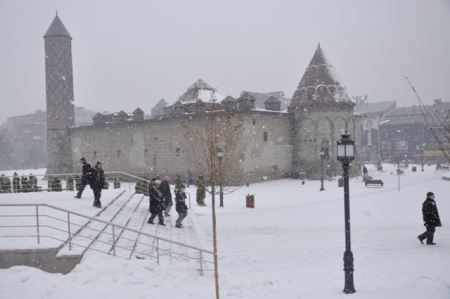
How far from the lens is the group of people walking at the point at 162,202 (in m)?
11.6

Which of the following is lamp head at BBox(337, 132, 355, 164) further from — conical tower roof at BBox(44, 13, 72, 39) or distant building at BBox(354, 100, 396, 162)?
distant building at BBox(354, 100, 396, 162)

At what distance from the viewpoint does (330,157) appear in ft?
108

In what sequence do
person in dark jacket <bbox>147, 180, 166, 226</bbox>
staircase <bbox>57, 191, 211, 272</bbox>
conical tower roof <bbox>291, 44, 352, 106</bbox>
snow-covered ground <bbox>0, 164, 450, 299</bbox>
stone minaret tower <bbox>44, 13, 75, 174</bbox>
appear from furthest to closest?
stone minaret tower <bbox>44, 13, 75, 174</bbox>
conical tower roof <bbox>291, 44, 352, 106</bbox>
person in dark jacket <bbox>147, 180, 166, 226</bbox>
staircase <bbox>57, 191, 211, 272</bbox>
snow-covered ground <bbox>0, 164, 450, 299</bbox>

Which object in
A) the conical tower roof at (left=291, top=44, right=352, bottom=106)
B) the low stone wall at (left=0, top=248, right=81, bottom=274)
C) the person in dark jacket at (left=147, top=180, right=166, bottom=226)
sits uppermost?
the conical tower roof at (left=291, top=44, right=352, bottom=106)

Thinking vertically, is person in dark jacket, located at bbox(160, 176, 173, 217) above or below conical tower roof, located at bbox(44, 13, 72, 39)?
below

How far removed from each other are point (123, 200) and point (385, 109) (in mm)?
69209

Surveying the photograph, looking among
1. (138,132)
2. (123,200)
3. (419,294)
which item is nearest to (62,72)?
(138,132)

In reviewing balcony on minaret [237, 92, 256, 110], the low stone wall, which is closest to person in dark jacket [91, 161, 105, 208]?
the low stone wall

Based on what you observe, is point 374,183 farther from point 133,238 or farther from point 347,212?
point 133,238

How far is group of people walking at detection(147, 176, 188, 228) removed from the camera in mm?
11617

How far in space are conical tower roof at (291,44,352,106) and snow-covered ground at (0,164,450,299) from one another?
18829 millimetres

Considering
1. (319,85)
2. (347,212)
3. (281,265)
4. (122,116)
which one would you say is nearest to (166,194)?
(281,265)

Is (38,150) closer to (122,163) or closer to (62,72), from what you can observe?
(62,72)

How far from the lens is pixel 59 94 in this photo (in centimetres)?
4025
